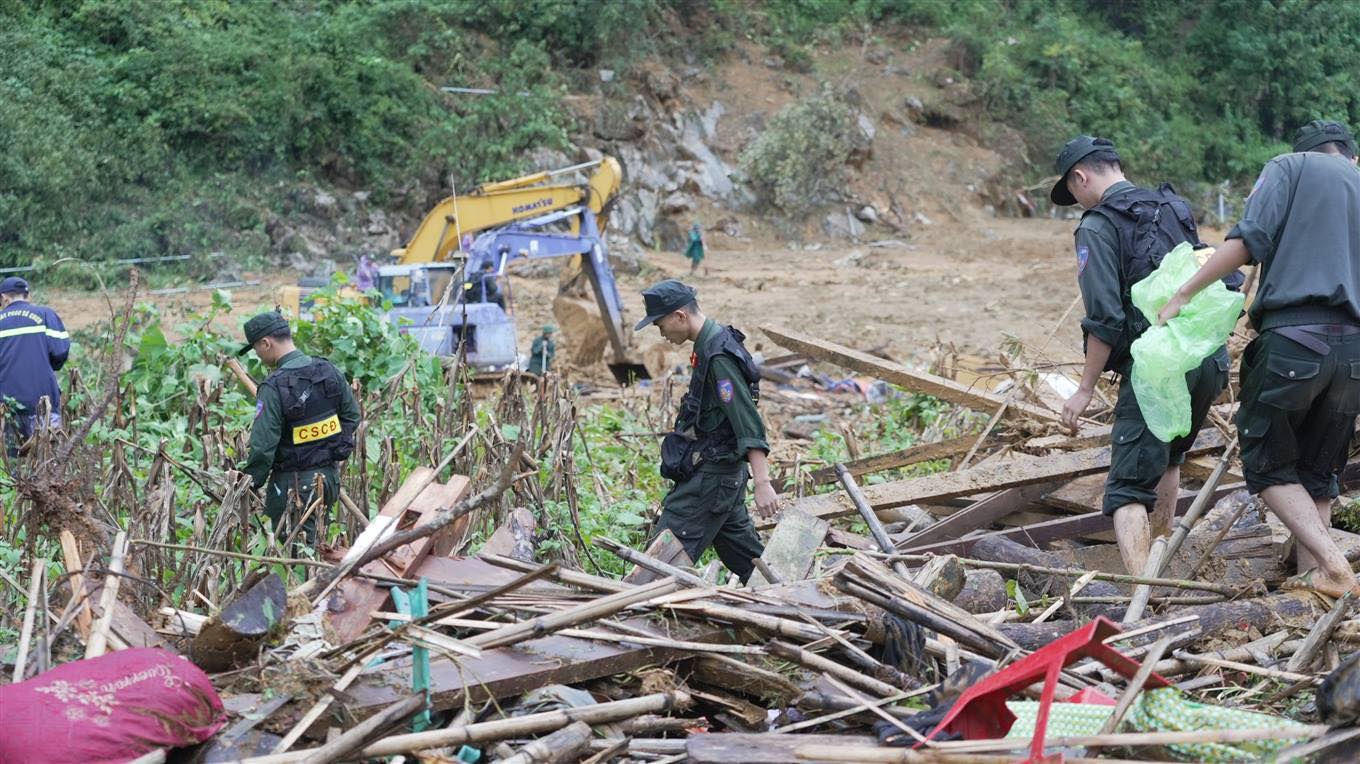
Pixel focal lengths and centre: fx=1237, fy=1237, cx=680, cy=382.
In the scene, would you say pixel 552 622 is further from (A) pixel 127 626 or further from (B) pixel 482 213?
(B) pixel 482 213

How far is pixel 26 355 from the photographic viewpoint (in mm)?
8367

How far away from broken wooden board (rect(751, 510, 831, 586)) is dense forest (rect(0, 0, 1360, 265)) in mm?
19275

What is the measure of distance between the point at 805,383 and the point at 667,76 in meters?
17.7

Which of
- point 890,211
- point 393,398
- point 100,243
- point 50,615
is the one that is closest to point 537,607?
point 50,615

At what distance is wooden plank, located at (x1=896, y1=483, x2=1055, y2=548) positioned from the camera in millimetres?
5809

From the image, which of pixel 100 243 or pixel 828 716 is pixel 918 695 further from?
pixel 100 243

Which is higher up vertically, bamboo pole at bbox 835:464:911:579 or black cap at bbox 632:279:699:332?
black cap at bbox 632:279:699:332

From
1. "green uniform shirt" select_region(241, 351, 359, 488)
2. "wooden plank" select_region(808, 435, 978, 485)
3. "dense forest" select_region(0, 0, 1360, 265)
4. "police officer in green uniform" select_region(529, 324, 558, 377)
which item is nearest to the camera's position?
"green uniform shirt" select_region(241, 351, 359, 488)

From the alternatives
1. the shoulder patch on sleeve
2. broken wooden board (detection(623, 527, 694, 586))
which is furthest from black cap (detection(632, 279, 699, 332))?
broken wooden board (detection(623, 527, 694, 586))

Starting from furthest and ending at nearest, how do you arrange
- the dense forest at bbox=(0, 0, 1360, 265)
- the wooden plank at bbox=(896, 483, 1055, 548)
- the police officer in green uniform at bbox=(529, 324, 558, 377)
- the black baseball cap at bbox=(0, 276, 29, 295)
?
the dense forest at bbox=(0, 0, 1360, 265), the police officer in green uniform at bbox=(529, 324, 558, 377), the black baseball cap at bbox=(0, 276, 29, 295), the wooden plank at bbox=(896, 483, 1055, 548)

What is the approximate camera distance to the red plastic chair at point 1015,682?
281 cm

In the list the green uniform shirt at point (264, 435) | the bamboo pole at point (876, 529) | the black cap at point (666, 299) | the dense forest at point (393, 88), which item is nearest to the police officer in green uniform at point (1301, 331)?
the bamboo pole at point (876, 529)

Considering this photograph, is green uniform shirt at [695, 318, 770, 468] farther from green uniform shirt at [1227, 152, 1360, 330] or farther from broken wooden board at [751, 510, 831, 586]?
green uniform shirt at [1227, 152, 1360, 330]

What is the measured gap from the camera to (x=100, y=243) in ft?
72.4
